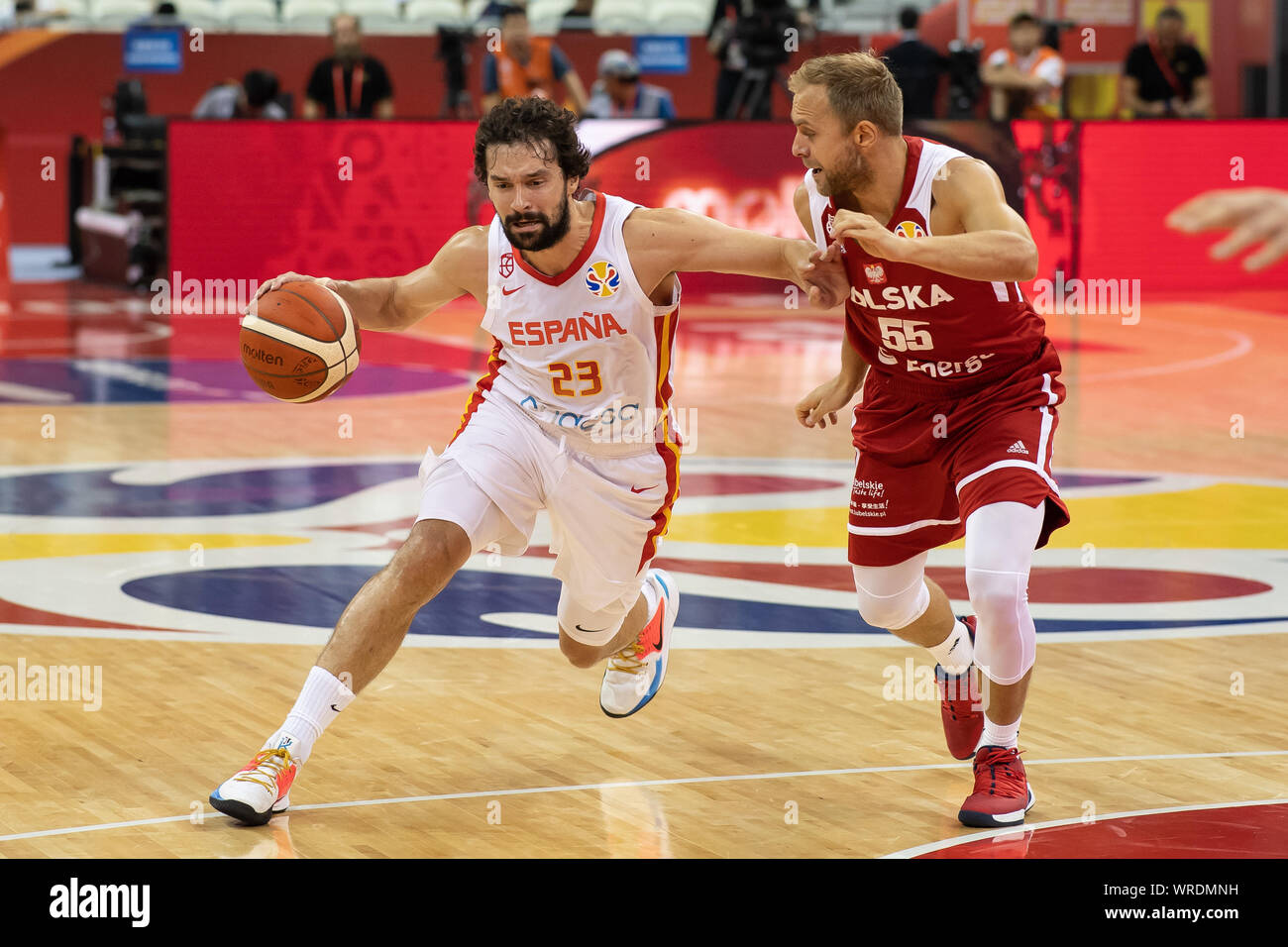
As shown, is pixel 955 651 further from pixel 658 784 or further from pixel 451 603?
pixel 451 603

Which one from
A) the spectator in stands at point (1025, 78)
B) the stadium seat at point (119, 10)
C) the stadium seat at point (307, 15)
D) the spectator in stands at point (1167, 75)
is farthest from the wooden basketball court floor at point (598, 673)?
the stadium seat at point (119, 10)

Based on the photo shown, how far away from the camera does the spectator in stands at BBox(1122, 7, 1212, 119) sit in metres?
20.2

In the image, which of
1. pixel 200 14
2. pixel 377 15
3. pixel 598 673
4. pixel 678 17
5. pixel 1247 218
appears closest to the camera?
pixel 1247 218

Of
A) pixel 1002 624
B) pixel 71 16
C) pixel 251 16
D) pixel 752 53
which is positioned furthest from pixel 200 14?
pixel 1002 624

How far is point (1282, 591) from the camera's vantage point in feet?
25.2

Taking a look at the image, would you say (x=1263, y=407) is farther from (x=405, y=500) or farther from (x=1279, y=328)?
(x=405, y=500)

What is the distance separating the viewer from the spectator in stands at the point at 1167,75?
20.2 metres

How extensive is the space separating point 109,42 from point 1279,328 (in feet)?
50.7

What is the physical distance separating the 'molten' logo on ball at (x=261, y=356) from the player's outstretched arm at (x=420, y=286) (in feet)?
0.74

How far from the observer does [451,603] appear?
759 cm

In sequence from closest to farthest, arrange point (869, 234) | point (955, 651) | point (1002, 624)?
point (869, 234) < point (1002, 624) < point (955, 651)

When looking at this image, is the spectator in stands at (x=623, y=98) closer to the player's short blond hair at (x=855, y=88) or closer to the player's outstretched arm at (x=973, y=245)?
the player's short blond hair at (x=855, y=88)

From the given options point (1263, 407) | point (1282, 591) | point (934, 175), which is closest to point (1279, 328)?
point (1263, 407)

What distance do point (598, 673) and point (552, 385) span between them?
155 cm
